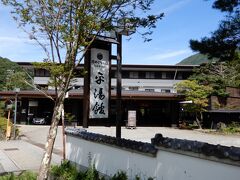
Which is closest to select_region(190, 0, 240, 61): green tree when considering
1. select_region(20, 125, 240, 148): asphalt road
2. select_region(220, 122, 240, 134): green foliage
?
select_region(20, 125, 240, 148): asphalt road

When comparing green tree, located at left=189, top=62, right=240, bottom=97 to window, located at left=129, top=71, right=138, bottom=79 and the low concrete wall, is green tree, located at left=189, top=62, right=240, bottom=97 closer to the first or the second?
window, located at left=129, top=71, right=138, bottom=79

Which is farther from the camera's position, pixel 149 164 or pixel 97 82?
pixel 97 82

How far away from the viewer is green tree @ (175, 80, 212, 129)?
34562 mm

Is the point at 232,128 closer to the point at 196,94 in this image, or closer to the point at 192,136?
the point at 192,136

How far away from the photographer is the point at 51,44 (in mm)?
7340

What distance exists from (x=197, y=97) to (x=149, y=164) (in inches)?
1128

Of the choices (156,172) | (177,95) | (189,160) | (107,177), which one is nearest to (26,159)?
(107,177)

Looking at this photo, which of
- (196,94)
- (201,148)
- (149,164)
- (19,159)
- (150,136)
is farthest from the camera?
(196,94)

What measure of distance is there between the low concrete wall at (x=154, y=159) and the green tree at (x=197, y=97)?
2546 cm

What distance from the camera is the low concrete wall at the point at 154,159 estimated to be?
542cm

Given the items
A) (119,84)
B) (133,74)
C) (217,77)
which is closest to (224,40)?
(119,84)

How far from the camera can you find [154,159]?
706cm

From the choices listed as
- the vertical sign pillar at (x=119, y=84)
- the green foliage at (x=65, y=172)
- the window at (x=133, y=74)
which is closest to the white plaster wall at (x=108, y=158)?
the green foliage at (x=65, y=172)

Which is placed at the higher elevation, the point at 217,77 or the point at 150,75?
the point at 150,75
